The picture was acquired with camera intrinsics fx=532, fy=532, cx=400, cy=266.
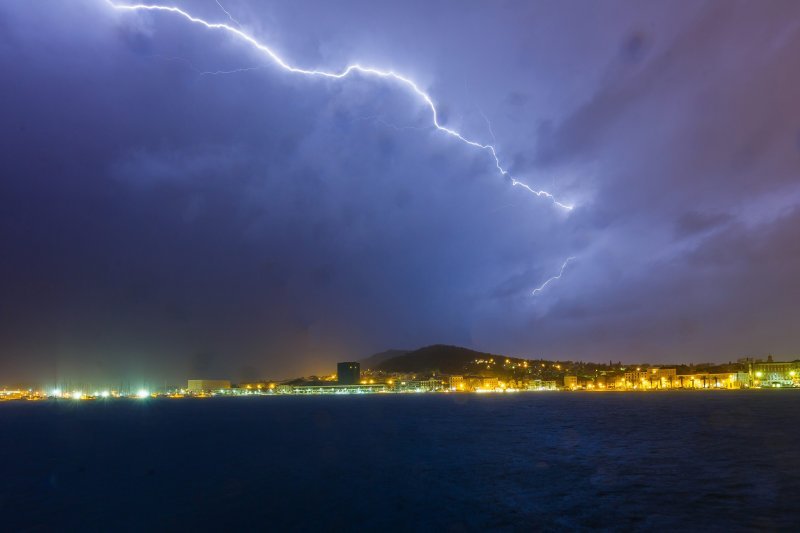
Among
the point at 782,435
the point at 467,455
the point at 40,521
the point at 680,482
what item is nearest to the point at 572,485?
the point at 680,482

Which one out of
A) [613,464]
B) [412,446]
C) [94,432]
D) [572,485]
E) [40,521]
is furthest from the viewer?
[94,432]

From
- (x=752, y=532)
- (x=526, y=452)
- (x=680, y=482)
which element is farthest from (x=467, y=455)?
(x=752, y=532)

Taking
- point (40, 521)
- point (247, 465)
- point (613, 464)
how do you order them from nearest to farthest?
point (40, 521) → point (613, 464) → point (247, 465)

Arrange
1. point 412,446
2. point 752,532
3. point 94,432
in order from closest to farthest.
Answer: point 752,532, point 412,446, point 94,432

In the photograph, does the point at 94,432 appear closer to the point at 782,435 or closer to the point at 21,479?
the point at 21,479

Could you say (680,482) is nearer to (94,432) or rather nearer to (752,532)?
(752,532)

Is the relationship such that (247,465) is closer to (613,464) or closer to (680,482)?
(613,464)

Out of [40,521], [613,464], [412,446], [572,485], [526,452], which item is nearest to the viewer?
[40,521]

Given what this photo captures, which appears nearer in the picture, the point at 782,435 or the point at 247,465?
the point at 247,465

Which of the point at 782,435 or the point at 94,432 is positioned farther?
the point at 94,432
